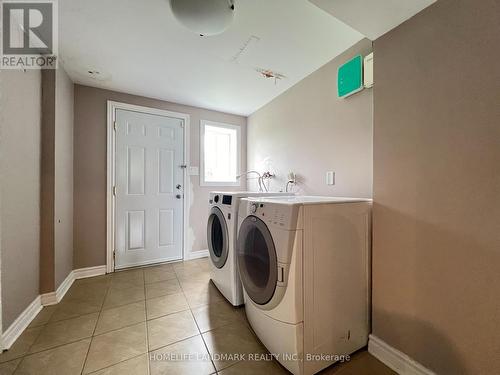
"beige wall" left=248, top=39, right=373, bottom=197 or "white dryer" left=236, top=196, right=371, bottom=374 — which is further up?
"beige wall" left=248, top=39, right=373, bottom=197

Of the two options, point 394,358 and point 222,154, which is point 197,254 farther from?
point 394,358

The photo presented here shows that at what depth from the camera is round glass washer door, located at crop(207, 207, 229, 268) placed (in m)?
1.78

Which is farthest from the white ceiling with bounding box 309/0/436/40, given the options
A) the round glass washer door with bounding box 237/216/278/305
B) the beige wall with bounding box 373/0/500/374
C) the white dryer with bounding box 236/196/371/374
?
the round glass washer door with bounding box 237/216/278/305

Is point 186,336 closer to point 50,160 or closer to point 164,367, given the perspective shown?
point 164,367

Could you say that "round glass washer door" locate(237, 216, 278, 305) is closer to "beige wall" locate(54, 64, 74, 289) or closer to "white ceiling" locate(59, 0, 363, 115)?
"white ceiling" locate(59, 0, 363, 115)

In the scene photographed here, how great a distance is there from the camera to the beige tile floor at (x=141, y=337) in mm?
1153

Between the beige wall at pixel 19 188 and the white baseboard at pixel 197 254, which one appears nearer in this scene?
the beige wall at pixel 19 188

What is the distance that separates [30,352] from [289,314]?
5.29ft

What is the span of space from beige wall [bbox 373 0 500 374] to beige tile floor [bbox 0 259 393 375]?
0.41 m

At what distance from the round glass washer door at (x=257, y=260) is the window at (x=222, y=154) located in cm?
186

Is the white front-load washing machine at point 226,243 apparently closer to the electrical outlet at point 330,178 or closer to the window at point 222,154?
the electrical outlet at point 330,178

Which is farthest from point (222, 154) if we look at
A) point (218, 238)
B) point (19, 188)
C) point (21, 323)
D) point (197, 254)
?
point (21, 323)

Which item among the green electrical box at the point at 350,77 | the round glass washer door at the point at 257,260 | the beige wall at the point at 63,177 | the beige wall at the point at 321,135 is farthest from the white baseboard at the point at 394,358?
the beige wall at the point at 63,177

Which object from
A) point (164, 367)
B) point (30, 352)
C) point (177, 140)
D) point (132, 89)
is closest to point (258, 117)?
point (177, 140)
